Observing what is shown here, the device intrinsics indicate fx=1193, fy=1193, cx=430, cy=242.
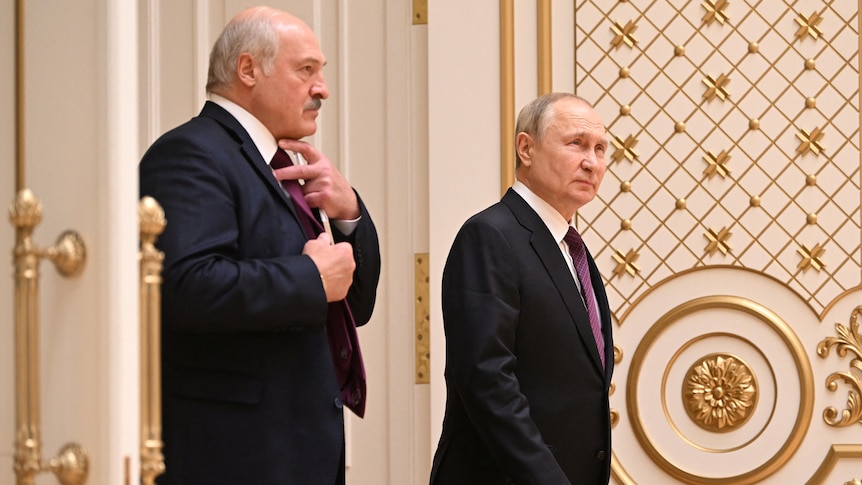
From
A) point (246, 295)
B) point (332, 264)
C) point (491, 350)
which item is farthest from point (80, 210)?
point (491, 350)

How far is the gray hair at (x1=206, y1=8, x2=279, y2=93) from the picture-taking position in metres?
2.10

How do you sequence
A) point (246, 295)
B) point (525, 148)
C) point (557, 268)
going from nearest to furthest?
point (246, 295) < point (557, 268) < point (525, 148)

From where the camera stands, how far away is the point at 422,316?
349 centimetres

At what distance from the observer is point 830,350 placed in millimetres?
3504

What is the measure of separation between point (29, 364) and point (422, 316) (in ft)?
6.81

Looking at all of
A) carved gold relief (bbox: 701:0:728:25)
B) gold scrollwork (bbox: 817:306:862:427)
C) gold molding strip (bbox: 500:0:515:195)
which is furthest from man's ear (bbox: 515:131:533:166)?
gold scrollwork (bbox: 817:306:862:427)

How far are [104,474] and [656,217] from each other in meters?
2.37

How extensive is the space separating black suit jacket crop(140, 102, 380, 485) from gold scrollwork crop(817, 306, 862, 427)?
1978mm

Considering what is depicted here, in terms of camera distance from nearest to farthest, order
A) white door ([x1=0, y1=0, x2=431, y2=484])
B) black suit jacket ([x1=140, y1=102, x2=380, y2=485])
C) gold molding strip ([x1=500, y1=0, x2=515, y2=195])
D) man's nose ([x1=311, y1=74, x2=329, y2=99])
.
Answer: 1. white door ([x1=0, y1=0, x2=431, y2=484])
2. black suit jacket ([x1=140, y1=102, x2=380, y2=485])
3. man's nose ([x1=311, y1=74, x2=329, y2=99])
4. gold molding strip ([x1=500, y1=0, x2=515, y2=195])

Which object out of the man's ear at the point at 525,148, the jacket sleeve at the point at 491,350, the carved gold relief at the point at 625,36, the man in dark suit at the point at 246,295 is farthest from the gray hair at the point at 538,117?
the carved gold relief at the point at 625,36

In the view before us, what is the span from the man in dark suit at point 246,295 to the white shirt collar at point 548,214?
63 cm

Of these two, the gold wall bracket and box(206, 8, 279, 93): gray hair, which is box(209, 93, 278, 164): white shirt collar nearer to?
box(206, 8, 279, 93): gray hair

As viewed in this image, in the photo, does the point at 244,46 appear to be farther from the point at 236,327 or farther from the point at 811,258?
the point at 811,258

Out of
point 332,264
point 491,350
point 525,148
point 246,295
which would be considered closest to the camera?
point 246,295
